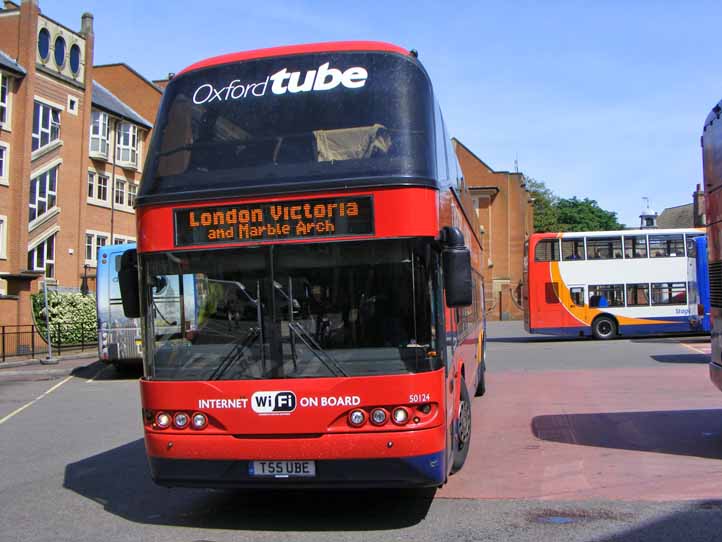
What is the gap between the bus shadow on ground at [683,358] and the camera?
20594 millimetres

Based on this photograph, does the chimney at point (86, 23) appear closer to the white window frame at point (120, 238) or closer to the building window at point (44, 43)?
the building window at point (44, 43)

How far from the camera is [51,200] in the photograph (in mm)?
36719

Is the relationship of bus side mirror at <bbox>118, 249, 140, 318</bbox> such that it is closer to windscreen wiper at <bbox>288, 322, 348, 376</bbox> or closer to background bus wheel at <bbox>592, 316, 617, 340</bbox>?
windscreen wiper at <bbox>288, 322, 348, 376</bbox>

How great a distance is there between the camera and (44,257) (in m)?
36.3

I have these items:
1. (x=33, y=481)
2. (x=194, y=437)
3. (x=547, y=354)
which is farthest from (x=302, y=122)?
(x=547, y=354)

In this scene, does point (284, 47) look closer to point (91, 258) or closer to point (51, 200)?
point (51, 200)

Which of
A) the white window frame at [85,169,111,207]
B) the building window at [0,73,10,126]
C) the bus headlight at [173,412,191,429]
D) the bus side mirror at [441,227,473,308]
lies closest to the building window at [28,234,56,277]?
the white window frame at [85,169,111,207]

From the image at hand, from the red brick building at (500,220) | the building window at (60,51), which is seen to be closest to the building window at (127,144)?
the building window at (60,51)

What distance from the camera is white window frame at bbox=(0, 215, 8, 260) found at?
109 feet

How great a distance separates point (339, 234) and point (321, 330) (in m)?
0.74

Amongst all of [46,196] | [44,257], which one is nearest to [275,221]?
[44,257]

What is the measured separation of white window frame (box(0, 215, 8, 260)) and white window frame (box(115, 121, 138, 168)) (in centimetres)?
1048

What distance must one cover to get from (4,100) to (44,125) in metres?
2.97

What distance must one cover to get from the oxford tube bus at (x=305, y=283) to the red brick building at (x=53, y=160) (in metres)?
26.8
